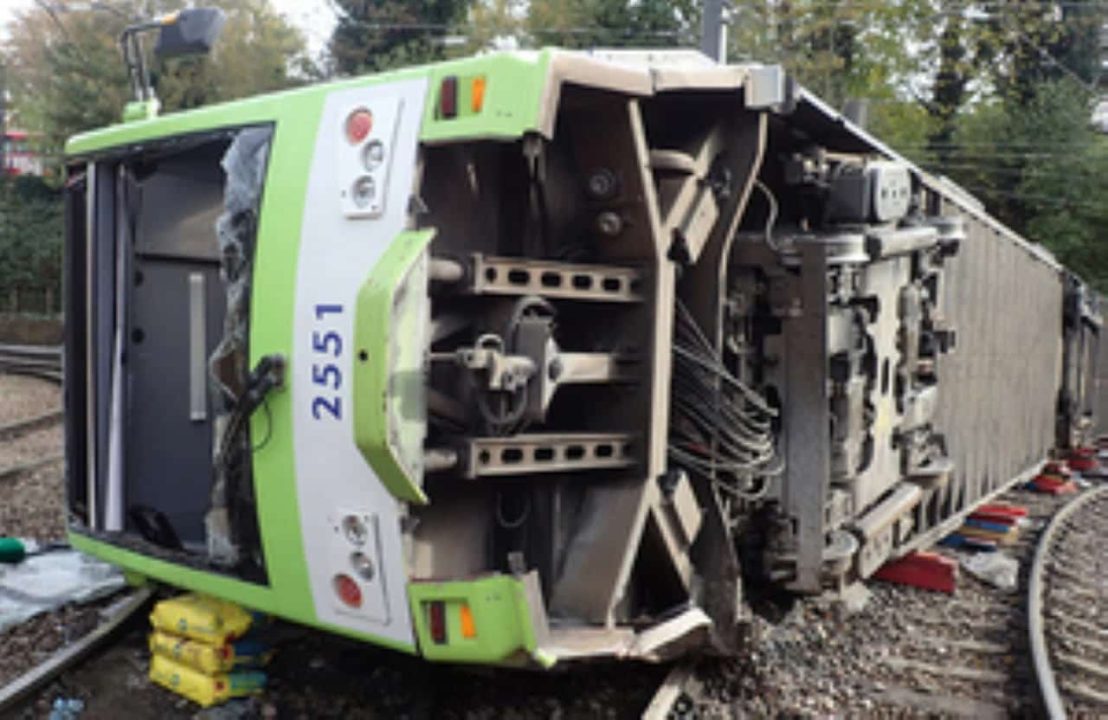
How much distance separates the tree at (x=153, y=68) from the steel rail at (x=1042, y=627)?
22832 mm

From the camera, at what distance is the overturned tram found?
10.4 feet

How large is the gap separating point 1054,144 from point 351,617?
99.8 ft

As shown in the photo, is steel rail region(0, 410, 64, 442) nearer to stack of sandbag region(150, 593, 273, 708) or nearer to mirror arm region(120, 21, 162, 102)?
mirror arm region(120, 21, 162, 102)

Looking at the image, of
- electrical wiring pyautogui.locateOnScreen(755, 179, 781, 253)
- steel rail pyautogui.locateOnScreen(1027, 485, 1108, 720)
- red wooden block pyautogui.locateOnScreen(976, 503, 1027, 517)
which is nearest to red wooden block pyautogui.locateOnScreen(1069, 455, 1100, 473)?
red wooden block pyautogui.locateOnScreen(976, 503, 1027, 517)

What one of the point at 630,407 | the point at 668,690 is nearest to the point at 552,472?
the point at 630,407

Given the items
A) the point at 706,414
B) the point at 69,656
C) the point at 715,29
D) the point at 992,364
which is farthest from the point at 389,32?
A: the point at 706,414

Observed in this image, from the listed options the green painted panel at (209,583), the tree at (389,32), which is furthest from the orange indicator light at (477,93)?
the tree at (389,32)

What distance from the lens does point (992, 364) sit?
8242 mm

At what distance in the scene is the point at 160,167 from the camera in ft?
16.1

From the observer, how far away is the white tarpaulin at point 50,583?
17.6 feet

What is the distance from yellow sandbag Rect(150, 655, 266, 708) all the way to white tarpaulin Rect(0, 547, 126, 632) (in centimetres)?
126

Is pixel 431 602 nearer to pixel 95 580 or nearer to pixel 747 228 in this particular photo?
pixel 747 228

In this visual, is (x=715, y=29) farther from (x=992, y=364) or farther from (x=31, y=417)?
(x=31, y=417)

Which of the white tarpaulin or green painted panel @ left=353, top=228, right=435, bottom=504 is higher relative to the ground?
green painted panel @ left=353, top=228, right=435, bottom=504
